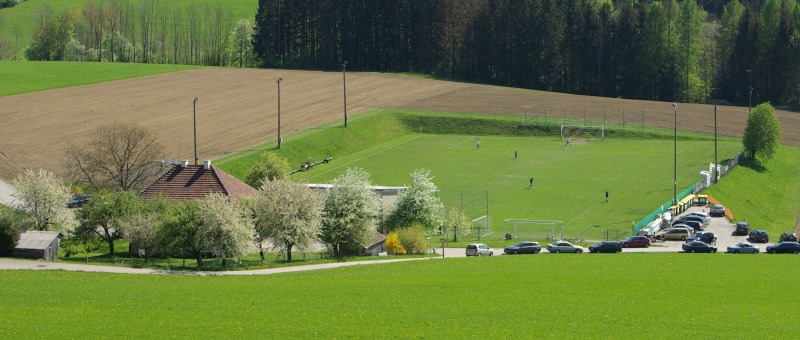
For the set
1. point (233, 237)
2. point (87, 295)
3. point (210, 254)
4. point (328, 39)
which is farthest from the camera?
point (328, 39)

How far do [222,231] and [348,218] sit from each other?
9014mm

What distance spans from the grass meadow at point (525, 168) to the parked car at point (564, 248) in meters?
10.1

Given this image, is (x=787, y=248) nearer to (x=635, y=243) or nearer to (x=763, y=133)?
(x=635, y=243)

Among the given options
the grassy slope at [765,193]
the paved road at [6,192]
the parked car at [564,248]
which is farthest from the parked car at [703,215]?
the paved road at [6,192]

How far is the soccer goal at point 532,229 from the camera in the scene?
7650cm

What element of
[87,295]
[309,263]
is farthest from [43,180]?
[87,295]

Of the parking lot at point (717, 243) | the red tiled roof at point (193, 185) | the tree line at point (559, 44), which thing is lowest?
the parking lot at point (717, 243)

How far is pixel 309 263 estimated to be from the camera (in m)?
63.1

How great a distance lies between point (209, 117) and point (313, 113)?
37.1ft

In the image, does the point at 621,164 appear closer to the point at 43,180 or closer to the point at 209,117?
the point at 209,117

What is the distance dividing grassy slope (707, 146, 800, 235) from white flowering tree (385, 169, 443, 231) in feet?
80.4

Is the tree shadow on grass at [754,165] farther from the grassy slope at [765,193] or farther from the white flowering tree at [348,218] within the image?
the white flowering tree at [348,218]

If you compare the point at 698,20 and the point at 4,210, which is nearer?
the point at 4,210

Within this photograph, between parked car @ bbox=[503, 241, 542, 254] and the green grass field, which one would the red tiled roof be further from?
parked car @ bbox=[503, 241, 542, 254]
